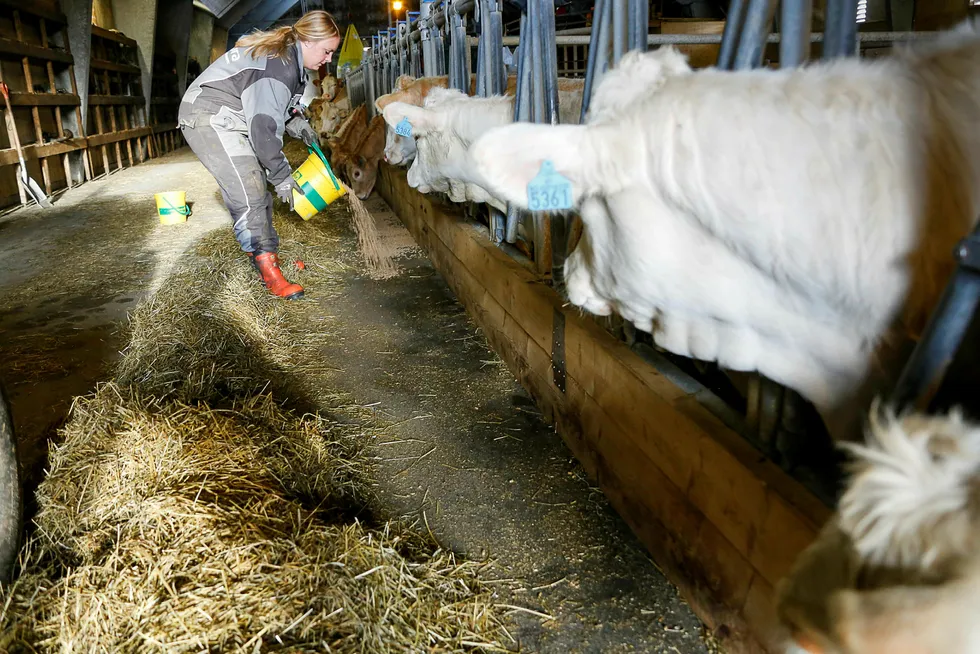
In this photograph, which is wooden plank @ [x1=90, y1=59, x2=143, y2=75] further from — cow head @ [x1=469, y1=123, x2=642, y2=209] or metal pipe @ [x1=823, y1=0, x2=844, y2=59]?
metal pipe @ [x1=823, y1=0, x2=844, y2=59]

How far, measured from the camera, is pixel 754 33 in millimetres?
1416

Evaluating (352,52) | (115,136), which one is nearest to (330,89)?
(352,52)

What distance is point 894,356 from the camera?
3.62 ft

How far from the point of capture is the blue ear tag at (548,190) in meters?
1.33

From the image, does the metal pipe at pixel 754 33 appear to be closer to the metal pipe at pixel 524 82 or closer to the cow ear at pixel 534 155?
the cow ear at pixel 534 155

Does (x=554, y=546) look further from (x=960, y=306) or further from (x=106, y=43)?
(x=106, y=43)

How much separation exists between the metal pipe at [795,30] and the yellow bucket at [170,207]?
611 cm

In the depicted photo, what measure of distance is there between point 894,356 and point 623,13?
59.3 inches

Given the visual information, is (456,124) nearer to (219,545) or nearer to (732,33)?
(732,33)

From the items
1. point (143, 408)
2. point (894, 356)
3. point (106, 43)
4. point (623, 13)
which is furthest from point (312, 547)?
point (106, 43)

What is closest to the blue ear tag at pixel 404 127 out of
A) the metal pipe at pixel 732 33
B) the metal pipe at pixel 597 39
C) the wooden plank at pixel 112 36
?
the metal pipe at pixel 597 39

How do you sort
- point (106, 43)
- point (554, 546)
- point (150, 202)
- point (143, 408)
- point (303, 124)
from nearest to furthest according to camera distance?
point (554, 546) → point (143, 408) → point (303, 124) → point (150, 202) → point (106, 43)

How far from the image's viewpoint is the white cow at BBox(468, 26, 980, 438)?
3.24 feet

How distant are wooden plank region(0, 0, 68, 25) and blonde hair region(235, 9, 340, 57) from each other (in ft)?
20.4
